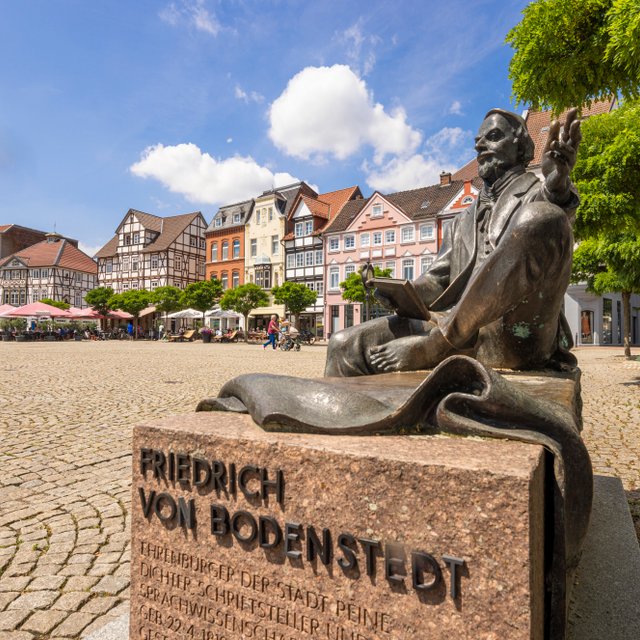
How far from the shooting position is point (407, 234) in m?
34.3

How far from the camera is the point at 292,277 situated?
133ft

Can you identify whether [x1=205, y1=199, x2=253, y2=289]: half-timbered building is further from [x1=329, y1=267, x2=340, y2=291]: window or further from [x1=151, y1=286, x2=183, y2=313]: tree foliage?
[x1=329, y1=267, x2=340, y2=291]: window

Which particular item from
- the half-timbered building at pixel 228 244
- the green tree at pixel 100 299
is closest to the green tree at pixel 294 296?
the half-timbered building at pixel 228 244

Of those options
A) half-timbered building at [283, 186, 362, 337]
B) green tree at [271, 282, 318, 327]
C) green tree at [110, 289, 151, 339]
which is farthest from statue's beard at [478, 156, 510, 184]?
green tree at [110, 289, 151, 339]

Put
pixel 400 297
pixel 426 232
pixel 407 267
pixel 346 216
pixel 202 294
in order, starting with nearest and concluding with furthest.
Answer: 1. pixel 400 297
2. pixel 426 232
3. pixel 407 267
4. pixel 202 294
5. pixel 346 216

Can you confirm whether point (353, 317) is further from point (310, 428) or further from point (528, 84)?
point (310, 428)

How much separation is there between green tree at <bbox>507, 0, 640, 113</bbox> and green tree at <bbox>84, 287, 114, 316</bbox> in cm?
3979

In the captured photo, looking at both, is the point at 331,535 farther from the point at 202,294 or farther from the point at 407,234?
the point at 202,294

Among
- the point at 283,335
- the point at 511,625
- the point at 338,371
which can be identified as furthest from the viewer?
the point at 283,335

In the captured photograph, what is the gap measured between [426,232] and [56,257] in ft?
141

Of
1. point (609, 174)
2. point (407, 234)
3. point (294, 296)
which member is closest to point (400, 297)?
point (609, 174)

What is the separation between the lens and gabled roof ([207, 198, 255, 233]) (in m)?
44.3

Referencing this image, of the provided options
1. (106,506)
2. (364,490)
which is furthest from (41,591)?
(364,490)

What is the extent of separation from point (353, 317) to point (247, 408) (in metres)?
34.5
